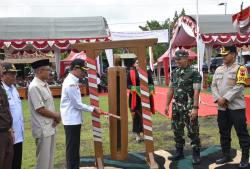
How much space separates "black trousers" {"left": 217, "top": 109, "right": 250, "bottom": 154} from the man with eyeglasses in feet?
8.57

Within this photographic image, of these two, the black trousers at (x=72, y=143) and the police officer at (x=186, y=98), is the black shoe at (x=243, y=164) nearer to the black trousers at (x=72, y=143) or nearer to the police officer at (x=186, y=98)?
the police officer at (x=186, y=98)

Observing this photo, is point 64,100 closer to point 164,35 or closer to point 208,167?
point 208,167

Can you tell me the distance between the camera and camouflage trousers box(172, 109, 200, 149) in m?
6.20

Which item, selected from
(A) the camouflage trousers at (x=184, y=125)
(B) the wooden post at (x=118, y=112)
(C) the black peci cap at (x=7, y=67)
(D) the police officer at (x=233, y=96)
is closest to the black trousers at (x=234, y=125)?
(D) the police officer at (x=233, y=96)

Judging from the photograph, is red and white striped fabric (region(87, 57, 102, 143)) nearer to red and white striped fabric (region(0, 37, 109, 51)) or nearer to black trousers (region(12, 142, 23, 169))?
black trousers (region(12, 142, 23, 169))

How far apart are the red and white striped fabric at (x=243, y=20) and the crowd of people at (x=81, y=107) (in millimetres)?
3007

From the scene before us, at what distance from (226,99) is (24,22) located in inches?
655

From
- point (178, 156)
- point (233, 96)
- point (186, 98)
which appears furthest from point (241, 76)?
point (178, 156)

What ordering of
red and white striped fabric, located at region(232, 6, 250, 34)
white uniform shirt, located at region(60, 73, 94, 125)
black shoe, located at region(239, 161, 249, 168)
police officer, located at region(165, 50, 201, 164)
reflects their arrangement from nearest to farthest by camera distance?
white uniform shirt, located at region(60, 73, 94, 125) → black shoe, located at region(239, 161, 249, 168) → police officer, located at region(165, 50, 201, 164) → red and white striped fabric, located at region(232, 6, 250, 34)

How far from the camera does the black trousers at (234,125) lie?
5945 mm

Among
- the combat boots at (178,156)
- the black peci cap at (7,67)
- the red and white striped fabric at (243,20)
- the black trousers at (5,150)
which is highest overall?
the red and white striped fabric at (243,20)

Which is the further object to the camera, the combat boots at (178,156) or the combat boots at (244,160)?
the combat boots at (178,156)

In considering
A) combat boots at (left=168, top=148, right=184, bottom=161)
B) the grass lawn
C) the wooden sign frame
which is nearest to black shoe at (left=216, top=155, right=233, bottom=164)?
combat boots at (left=168, top=148, right=184, bottom=161)

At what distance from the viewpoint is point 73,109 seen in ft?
18.0
